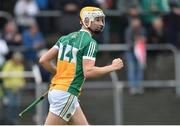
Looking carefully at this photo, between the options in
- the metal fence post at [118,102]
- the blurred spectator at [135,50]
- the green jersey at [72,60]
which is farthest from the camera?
the blurred spectator at [135,50]

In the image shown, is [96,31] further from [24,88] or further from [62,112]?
[24,88]

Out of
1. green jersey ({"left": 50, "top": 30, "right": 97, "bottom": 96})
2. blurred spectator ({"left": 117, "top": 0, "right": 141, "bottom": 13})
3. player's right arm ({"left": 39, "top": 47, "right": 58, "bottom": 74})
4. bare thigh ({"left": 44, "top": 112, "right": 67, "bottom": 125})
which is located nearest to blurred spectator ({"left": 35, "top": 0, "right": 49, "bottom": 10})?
blurred spectator ({"left": 117, "top": 0, "right": 141, "bottom": 13})

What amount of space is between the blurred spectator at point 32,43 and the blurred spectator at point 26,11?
0.54 m

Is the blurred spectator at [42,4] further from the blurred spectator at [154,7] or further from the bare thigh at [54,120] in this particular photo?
the bare thigh at [54,120]

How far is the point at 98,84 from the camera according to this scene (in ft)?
53.0

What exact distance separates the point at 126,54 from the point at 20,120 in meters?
3.66

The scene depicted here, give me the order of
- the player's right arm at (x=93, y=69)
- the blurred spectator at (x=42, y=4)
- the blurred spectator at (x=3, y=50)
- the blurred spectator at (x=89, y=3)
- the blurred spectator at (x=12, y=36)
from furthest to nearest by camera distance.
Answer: the blurred spectator at (x=42, y=4) < the blurred spectator at (x=89, y=3) < the blurred spectator at (x=12, y=36) < the blurred spectator at (x=3, y=50) < the player's right arm at (x=93, y=69)

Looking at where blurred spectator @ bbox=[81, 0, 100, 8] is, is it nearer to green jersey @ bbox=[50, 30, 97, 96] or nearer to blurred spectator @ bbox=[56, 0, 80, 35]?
blurred spectator @ bbox=[56, 0, 80, 35]

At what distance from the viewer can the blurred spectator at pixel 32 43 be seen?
1769 cm

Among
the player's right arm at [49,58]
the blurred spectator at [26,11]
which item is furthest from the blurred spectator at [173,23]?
the player's right arm at [49,58]

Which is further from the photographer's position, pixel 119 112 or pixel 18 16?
pixel 18 16

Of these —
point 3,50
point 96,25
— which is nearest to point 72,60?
point 96,25

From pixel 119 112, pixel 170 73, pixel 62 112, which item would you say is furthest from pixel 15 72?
pixel 62 112

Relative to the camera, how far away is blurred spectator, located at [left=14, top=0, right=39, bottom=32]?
61.0ft
